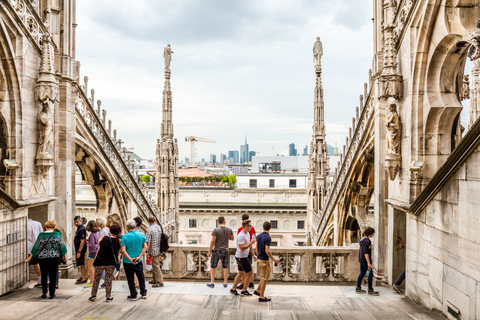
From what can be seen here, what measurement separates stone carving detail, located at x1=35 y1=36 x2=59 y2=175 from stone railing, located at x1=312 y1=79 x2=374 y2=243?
873 centimetres

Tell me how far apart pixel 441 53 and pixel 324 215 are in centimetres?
1216

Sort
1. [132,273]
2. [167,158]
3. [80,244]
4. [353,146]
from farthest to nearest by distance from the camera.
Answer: [167,158], [353,146], [80,244], [132,273]

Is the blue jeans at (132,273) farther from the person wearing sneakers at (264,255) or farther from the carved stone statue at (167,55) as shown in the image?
the carved stone statue at (167,55)

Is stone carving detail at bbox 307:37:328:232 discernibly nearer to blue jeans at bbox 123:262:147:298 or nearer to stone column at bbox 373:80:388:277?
stone column at bbox 373:80:388:277

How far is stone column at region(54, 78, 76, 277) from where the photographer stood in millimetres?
10047

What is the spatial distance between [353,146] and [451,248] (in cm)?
782

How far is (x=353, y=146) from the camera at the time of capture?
13.7m

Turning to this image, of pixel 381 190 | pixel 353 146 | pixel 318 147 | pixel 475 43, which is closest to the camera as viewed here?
pixel 475 43

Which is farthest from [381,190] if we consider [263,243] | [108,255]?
[108,255]

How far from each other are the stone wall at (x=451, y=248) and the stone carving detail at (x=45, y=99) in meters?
8.47

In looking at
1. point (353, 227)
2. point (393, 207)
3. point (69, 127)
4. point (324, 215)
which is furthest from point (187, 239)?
point (393, 207)

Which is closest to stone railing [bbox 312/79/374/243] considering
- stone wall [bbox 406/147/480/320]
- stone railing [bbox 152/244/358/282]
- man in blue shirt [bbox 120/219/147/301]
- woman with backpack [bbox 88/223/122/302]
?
stone railing [bbox 152/244/358/282]

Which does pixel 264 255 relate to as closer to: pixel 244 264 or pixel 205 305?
pixel 244 264

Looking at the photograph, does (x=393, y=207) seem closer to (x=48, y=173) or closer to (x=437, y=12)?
(x=437, y=12)
